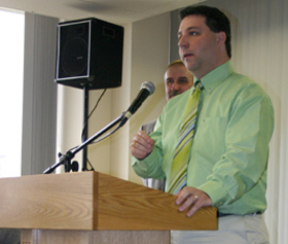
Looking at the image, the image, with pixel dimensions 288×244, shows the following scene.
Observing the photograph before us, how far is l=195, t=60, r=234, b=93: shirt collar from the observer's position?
1.75m

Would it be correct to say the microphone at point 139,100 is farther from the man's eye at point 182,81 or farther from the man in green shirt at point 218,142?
the man's eye at point 182,81

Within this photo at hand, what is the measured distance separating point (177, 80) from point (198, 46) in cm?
140

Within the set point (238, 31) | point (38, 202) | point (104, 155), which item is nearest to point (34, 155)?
point (104, 155)

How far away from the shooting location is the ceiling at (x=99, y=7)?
3824 millimetres

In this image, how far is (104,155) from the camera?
4594 millimetres

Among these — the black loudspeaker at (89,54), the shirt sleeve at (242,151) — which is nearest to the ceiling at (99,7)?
the black loudspeaker at (89,54)

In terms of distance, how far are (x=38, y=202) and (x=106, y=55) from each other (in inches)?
102

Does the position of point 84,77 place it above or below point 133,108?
above

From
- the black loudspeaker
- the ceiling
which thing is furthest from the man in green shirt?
the ceiling

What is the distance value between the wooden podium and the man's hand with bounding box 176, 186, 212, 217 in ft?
0.06

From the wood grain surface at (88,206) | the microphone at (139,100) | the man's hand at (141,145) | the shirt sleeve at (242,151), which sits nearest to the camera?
the wood grain surface at (88,206)

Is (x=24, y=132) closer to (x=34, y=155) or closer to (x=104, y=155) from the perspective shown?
(x=34, y=155)

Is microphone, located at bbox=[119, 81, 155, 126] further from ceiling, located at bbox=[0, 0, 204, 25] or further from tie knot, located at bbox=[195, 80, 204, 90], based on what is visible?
ceiling, located at bbox=[0, 0, 204, 25]

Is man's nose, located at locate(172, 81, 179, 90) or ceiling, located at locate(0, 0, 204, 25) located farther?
ceiling, located at locate(0, 0, 204, 25)
